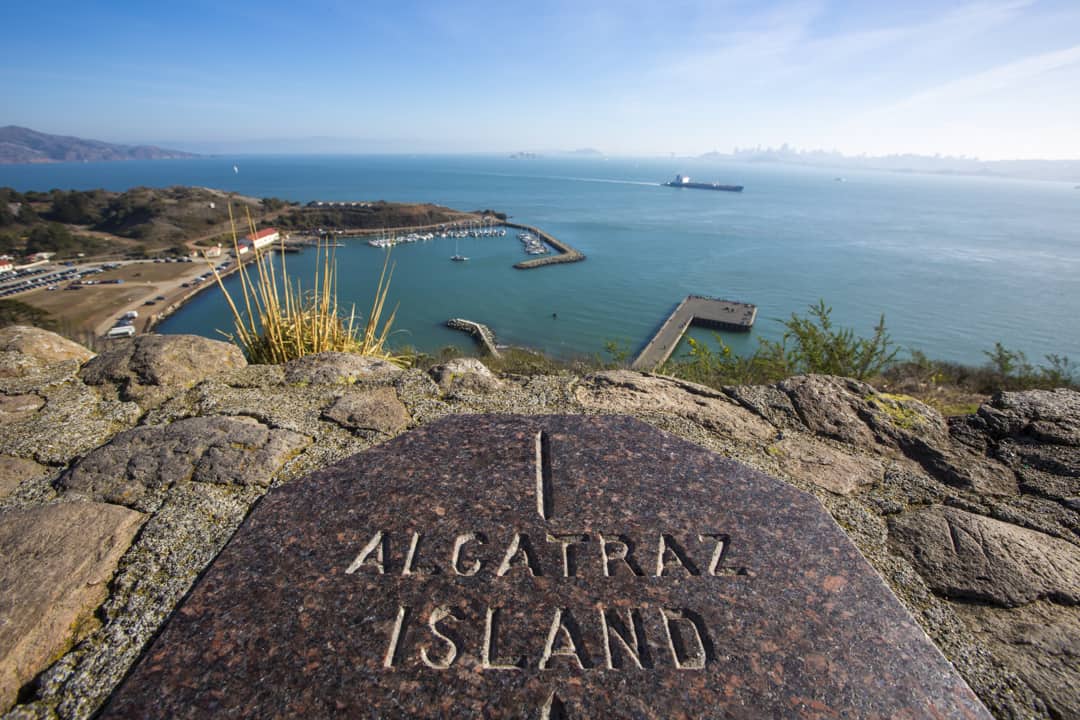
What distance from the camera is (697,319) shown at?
91.2 ft

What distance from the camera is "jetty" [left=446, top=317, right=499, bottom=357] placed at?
2442cm

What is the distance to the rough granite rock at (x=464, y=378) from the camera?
2674 mm

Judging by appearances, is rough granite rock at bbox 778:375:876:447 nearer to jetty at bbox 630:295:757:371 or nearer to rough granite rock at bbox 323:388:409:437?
rough granite rock at bbox 323:388:409:437

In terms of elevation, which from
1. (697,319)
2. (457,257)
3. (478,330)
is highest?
(457,257)

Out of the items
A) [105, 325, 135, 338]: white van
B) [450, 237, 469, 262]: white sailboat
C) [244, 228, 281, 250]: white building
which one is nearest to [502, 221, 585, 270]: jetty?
[450, 237, 469, 262]: white sailboat

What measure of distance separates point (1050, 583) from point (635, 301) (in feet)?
103

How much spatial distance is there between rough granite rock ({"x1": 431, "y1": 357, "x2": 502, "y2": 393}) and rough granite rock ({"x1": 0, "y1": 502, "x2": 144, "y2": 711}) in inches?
56.6

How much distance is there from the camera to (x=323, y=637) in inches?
48.7

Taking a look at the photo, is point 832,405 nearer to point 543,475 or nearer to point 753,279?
point 543,475

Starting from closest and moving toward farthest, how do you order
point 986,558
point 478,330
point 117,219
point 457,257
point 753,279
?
point 986,558
point 478,330
point 753,279
point 457,257
point 117,219

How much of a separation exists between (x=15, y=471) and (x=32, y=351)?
138 cm

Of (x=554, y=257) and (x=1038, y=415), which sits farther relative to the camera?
(x=554, y=257)

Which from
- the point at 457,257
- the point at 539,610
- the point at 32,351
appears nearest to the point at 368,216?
the point at 457,257

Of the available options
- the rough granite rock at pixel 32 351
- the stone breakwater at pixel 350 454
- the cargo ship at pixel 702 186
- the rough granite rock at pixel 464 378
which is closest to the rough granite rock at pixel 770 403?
the stone breakwater at pixel 350 454
